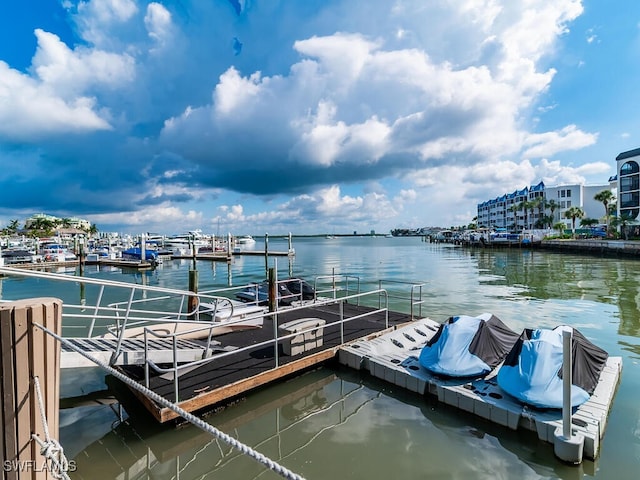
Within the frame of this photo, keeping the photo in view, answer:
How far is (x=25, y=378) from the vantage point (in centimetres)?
265

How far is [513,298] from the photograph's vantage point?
21.2 metres

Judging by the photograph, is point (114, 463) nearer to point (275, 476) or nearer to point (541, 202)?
point (275, 476)

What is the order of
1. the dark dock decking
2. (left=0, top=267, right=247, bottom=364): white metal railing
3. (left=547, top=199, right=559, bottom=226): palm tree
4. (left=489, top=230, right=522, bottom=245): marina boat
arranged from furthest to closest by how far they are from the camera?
(left=547, top=199, right=559, bottom=226): palm tree
(left=489, top=230, right=522, bottom=245): marina boat
(left=0, top=267, right=247, bottom=364): white metal railing
the dark dock decking

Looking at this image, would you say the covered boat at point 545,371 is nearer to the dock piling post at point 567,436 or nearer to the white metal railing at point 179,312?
the dock piling post at point 567,436

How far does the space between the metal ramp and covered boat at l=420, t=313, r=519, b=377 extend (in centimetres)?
511

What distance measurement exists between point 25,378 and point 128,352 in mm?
4817

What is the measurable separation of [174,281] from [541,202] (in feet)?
315

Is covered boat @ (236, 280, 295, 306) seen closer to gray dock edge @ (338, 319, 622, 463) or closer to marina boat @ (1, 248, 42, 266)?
gray dock edge @ (338, 319, 622, 463)

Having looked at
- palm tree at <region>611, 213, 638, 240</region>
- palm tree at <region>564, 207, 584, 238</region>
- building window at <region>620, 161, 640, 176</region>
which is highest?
building window at <region>620, 161, 640, 176</region>

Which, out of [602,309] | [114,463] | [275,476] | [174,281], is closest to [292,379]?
[275,476]

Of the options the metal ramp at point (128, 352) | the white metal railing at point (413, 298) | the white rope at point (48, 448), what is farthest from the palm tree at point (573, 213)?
the white rope at point (48, 448)

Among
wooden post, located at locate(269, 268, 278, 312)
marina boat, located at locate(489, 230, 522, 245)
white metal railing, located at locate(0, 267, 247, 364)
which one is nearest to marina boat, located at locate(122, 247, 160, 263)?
white metal railing, located at locate(0, 267, 247, 364)

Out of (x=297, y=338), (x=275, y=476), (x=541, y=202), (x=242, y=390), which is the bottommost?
(x=275, y=476)

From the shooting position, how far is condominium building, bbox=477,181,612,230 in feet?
297
